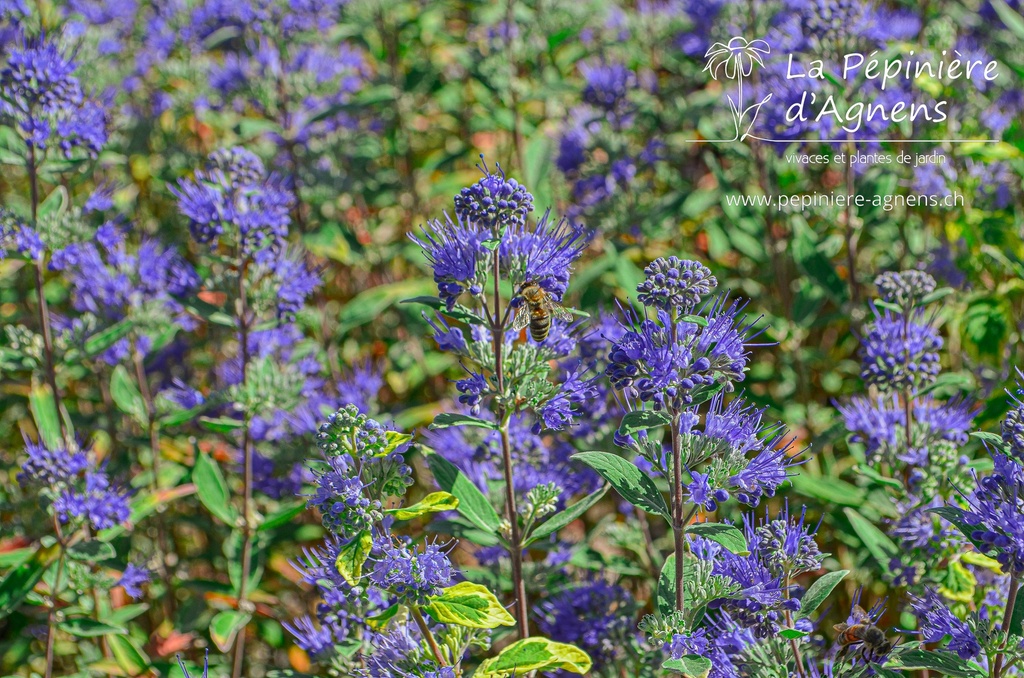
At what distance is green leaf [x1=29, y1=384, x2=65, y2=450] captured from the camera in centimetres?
352

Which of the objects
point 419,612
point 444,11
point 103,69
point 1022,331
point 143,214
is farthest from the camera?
point 444,11

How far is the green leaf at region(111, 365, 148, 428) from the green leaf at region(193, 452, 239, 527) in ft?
1.83

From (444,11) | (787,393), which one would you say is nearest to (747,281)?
(787,393)

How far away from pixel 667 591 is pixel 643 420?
49 centimetres

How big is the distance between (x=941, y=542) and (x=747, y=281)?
2099 millimetres

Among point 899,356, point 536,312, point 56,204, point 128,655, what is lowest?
point 128,655

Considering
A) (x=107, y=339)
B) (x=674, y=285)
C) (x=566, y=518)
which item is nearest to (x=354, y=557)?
(x=566, y=518)

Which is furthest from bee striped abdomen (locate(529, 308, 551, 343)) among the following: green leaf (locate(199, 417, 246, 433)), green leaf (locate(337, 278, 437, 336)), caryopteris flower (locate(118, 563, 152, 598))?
caryopteris flower (locate(118, 563, 152, 598))

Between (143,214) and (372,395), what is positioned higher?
(143,214)

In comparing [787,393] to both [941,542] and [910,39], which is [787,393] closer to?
[941,542]

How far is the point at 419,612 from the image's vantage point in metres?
2.40

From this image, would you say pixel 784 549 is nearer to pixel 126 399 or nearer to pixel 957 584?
pixel 957 584

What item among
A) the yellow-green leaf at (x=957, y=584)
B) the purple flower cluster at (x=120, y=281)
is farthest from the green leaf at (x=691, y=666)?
the purple flower cluster at (x=120, y=281)

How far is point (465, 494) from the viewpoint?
2.62 m
